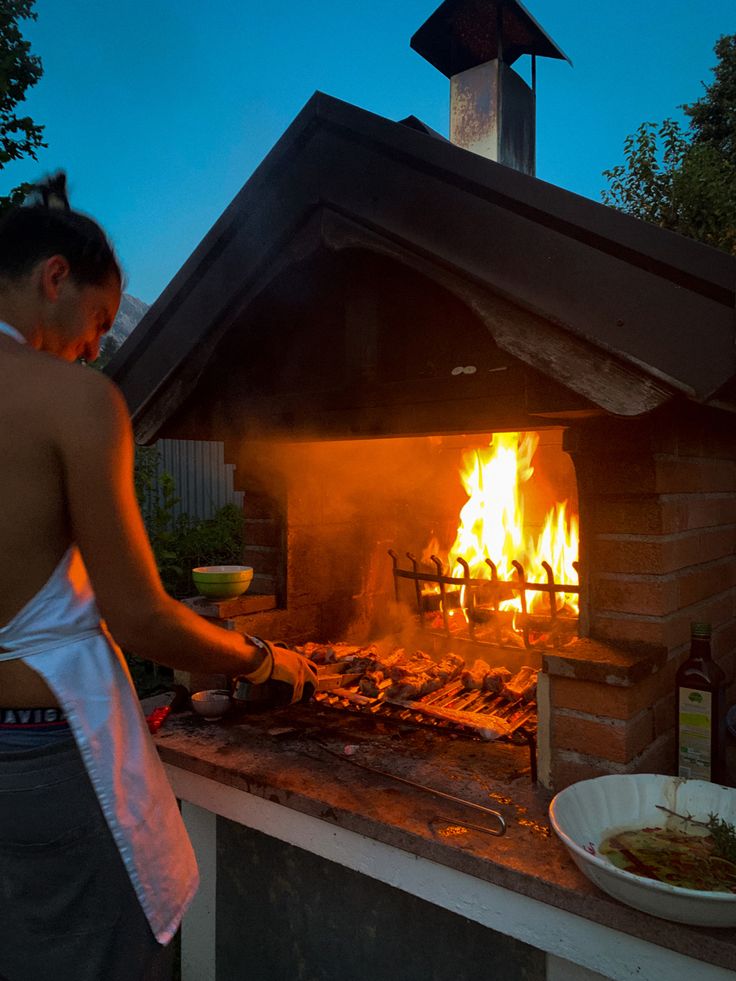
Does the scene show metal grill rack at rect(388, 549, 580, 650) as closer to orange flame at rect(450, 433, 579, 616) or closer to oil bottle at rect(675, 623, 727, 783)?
orange flame at rect(450, 433, 579, 616)

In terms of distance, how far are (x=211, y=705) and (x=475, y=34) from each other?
14.1ft

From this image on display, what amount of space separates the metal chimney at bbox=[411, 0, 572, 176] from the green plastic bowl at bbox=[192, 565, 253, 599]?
287 cm

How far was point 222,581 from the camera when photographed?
3.28m

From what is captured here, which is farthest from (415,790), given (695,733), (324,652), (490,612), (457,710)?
(490,612)

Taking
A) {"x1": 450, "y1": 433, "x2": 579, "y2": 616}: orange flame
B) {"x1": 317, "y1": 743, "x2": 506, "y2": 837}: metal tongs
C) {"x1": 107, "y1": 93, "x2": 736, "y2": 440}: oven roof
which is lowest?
{"x1": 317, "y1": 743, "x2": 506, "y2": 837}: metal tongs

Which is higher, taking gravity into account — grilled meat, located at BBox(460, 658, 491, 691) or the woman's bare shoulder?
the woman's bare shoulder

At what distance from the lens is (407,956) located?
89.8 inches

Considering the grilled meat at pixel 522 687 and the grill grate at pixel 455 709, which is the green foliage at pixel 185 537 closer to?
the grill grate at pixel 455 709

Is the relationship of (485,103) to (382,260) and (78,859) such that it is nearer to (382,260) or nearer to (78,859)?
(382,260)

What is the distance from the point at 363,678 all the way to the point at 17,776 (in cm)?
195

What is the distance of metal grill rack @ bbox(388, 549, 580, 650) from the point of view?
3.37 m

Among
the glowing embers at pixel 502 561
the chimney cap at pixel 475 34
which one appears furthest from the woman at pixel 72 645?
the chimney cap at pixel 475 34

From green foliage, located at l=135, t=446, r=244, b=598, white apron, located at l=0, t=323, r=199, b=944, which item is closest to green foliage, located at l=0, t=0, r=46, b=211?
green foliage, located at l=135, t=446, r=244, b=598

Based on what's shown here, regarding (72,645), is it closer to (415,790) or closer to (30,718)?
(30,718)
